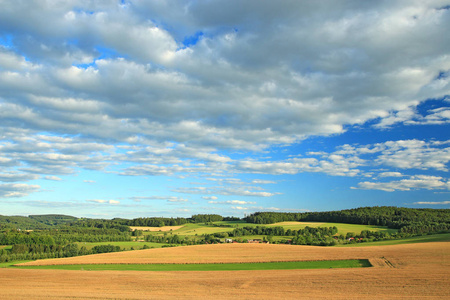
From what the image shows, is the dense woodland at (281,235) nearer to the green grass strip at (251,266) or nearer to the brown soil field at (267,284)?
the green grass strip at (251,266)

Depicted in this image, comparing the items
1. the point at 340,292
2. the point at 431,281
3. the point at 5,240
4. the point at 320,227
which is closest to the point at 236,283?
the point at 340,292

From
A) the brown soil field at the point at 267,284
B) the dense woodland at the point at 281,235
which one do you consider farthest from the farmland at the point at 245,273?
the dense woodland at the point at 281,235

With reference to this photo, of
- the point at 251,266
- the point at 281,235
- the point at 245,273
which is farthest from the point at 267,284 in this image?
the point at 281,235

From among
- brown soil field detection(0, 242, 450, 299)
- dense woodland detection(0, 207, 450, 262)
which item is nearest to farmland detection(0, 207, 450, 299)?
brown soil field detection(0, 242, 450, 299)

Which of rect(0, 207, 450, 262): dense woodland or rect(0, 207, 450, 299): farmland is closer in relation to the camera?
rect(0, 207, 450, 299): farmland

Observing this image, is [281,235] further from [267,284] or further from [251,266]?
[267,284]

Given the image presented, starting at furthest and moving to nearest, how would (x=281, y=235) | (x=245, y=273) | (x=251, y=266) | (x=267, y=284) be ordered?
1. (x=281, y=235)
2. (x=251, y=266)
3. (x=245, y=273)
4. (x=267, y=284)

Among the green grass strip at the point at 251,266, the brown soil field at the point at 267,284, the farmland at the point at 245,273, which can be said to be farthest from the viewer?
the green grass strip at the point at 251,266

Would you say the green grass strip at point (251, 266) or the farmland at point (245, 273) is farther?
the green grass strip at point (251, 266)

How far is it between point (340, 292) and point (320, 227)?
3138 inches

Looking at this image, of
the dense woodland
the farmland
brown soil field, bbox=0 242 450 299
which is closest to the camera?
brown soil field, bbox=0 242 450 299

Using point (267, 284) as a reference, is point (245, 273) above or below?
below

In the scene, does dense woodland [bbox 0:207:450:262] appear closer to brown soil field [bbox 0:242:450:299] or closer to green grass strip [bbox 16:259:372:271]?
green grass strip [bbox 16:259:372:271]

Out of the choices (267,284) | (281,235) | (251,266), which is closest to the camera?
(267,284)
